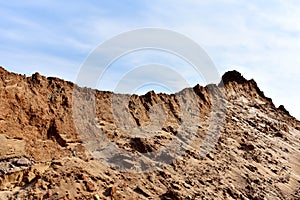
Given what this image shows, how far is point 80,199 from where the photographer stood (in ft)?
42.1

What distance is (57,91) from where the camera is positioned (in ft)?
59.5

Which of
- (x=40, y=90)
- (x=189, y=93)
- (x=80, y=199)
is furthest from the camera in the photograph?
(x=189, y=93)

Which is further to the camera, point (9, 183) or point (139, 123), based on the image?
point (139, 123)

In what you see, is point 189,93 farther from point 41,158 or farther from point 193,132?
point 41,158

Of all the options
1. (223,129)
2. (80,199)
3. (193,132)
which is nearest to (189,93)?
(223,129)

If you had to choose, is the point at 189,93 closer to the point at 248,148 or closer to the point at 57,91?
the point at 248,148

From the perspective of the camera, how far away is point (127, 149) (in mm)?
17219

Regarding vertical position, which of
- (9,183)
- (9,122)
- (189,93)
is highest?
(189,93)

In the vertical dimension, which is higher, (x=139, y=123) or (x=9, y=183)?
(x=139, y=123)


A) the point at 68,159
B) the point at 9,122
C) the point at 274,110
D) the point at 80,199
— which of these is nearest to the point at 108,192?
the point at 80,199

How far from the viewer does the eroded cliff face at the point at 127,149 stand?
13.8 metres

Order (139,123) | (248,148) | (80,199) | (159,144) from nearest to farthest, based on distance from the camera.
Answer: (80,199) < (159,144) < (139,123) < (248,148)

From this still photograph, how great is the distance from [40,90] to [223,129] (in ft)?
41.3

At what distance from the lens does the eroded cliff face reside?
13844 millimetres
